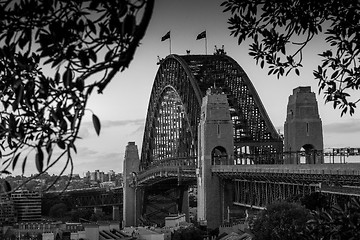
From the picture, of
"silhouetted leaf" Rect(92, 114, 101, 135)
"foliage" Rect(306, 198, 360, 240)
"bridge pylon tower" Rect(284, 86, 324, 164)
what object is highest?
"bridge pylon tower" Rect(284, 86, 324, 164)


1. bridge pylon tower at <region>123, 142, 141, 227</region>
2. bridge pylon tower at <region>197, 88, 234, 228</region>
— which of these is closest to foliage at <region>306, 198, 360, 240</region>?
bridge pylon tower at <region>197, 88, 234, 228</region>

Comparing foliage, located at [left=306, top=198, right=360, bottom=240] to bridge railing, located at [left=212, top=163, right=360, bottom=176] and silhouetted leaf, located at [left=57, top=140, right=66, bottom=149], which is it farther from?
bridge railing, located at [left=212, top=163, right=360, bottom=176]

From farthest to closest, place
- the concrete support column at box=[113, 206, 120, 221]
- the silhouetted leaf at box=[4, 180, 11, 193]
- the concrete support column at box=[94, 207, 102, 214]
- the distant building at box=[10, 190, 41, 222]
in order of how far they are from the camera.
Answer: the distant building at box=[10, 190, 41, 222] < the concrete support column at box=[94, 207, 102, 214] < the concrete support column at box=[113, 206, 120, 221] < the silhouetted leaf at box=[4, 180, 11, 193]

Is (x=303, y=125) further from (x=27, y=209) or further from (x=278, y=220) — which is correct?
(x=27, y=209)

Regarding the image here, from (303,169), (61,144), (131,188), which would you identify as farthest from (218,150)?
(61,144)

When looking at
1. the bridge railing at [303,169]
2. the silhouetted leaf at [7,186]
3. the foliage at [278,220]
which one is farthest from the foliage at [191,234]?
the silhouetted leaf at [7,186]

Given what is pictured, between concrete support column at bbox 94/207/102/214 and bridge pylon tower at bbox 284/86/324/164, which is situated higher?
bridge pylon tower at bbox 284/86/324/164
